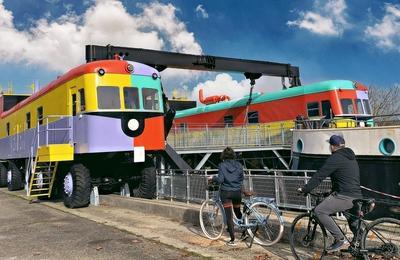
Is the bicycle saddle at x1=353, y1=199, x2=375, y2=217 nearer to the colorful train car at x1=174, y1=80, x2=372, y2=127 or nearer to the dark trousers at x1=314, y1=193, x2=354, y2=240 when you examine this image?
the dark trousers at x1=314, y1=193, x2=354, y2=240

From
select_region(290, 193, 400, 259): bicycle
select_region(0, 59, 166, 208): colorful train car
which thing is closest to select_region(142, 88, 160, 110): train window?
select_region(0, 59, 166, 208): colorful train car

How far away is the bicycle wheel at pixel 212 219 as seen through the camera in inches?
303

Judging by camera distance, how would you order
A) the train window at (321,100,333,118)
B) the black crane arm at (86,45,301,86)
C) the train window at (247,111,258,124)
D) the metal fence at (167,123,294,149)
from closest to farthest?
1. the train window at (321,100,333,118)
2. the black crane arm at (86,45,301,86)
3. the metal fence at (167,123,294,149)
4. the train window at (247,111,258,124)

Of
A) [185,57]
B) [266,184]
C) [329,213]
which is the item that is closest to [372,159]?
[266,184]

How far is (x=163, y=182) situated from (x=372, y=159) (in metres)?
6.16

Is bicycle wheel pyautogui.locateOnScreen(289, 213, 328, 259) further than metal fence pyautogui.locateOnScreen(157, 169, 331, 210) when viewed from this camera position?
No

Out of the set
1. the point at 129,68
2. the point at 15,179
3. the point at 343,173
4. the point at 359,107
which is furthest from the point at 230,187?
the point at 15,179

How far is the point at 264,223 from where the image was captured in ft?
22.9

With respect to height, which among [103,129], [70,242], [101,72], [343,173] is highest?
[101,72]

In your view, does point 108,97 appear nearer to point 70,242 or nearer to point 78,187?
point 78,187

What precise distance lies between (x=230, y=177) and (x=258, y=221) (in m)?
0.83

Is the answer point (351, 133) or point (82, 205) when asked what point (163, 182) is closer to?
point (82, 205)

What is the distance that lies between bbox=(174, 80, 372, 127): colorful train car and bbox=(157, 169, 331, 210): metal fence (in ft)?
16.8

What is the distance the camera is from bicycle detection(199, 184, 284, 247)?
688 cm
